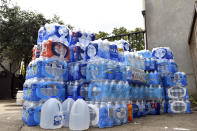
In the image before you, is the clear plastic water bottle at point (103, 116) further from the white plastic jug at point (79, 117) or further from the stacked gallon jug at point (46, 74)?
the stacked gallon jug at point (46, 74)

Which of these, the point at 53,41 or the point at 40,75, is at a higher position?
the point at 53,41

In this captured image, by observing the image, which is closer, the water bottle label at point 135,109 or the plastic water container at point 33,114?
the plastic water container at point 33,114

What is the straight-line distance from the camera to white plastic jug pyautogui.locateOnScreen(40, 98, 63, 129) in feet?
10.6

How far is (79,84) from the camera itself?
3.81 metres

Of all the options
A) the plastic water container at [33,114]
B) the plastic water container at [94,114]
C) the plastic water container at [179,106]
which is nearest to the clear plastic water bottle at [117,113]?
the plastic water container at [94,114]

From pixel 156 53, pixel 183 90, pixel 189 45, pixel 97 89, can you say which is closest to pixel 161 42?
pixel 189 45

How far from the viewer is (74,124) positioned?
308 centimetres

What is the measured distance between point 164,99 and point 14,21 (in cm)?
1317

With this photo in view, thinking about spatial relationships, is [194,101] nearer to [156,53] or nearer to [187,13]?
[156,53]

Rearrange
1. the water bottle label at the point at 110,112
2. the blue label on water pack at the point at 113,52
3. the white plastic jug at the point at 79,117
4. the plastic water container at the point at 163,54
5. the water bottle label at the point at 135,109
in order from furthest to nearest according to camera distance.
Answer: the plastic water container at the point at 163,54, the water bottle label at the point at 135,109, the blue label on water pack at the point at 113,52, the water bottle label at the point at 110,112, the white plastic jug at the point at 79,117

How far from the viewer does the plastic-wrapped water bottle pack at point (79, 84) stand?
3250 millimetres

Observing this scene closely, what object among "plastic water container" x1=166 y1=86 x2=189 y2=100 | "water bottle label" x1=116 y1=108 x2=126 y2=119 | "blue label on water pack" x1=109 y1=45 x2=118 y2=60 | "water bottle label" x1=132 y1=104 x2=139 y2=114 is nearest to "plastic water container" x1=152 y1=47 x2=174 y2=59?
"plastic water container" x1=166 y1=86 x2=189 y2=100

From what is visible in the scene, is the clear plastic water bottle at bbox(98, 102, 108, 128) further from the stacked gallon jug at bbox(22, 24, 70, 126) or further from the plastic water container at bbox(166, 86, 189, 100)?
the plastic water container at bbox(166, 86, 189, 100)

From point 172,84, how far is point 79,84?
3209mm
